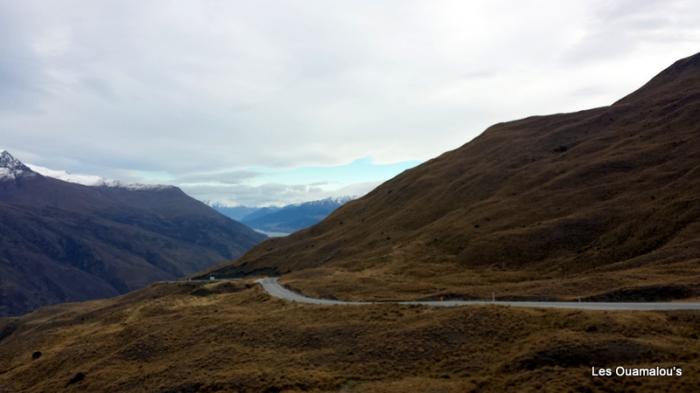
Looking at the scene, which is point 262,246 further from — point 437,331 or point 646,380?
point 646,380

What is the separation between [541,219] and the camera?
75.6 m

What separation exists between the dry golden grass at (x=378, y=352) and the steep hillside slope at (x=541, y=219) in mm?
13088

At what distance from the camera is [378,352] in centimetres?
3247

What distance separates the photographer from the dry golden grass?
25156 mm

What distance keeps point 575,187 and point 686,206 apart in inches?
943

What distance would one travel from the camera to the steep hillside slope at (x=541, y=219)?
55.3 metres

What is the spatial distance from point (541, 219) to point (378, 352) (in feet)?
173

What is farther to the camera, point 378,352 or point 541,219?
point 541,219

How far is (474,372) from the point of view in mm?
27328

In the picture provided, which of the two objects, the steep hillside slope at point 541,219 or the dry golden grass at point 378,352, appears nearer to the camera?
the dry golden grass at point 378,352

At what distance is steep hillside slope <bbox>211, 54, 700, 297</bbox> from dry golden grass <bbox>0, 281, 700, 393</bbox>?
13.1 m

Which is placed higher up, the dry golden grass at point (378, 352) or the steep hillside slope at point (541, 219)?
the steep hillside slope at point (541, 219)

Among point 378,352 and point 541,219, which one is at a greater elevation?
point 541,219

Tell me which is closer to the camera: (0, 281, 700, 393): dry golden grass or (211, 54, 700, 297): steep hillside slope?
(0, 281, 700, 393): dry golden grass
